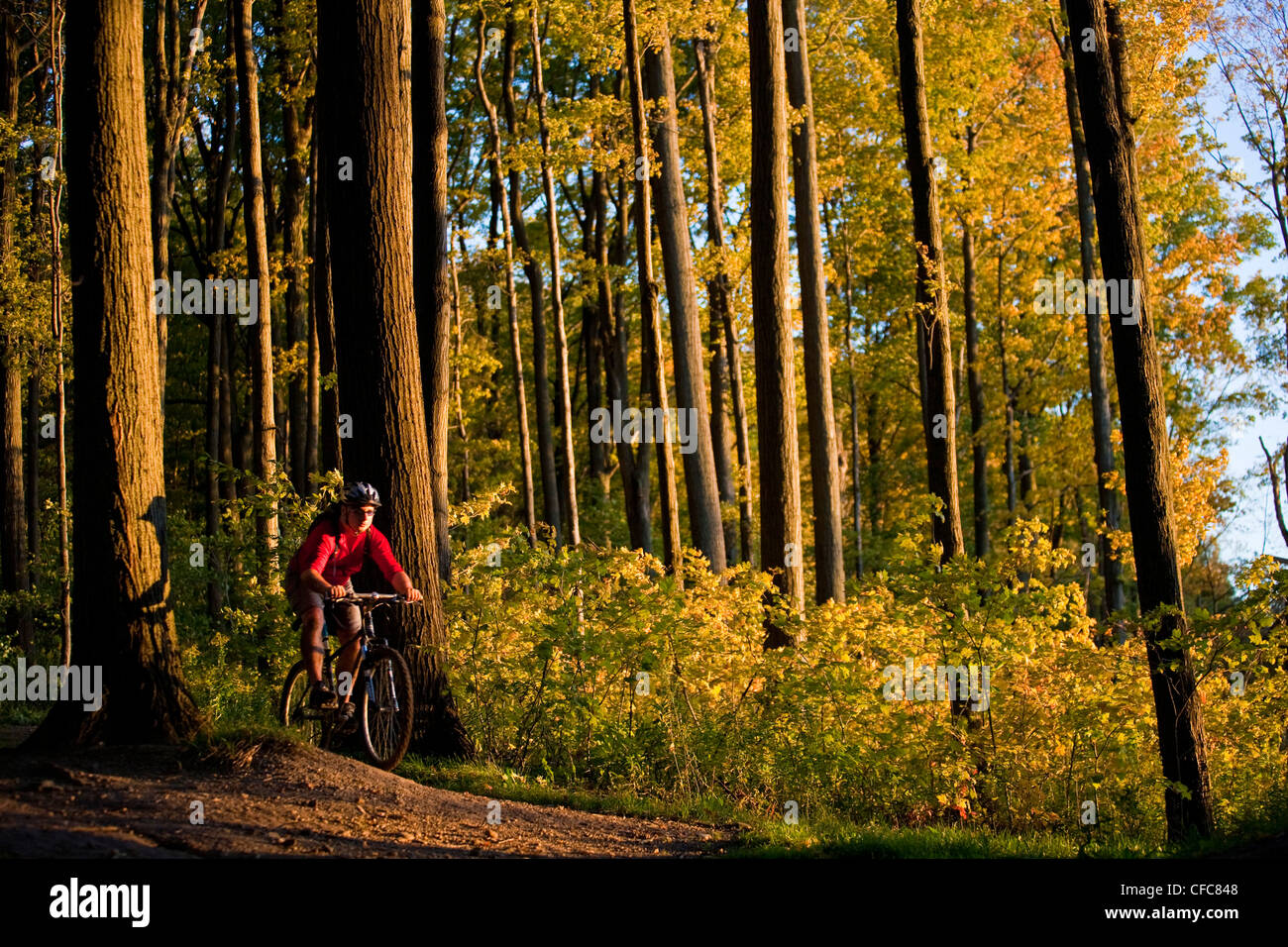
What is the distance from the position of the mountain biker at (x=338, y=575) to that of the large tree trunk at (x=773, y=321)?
621 cm

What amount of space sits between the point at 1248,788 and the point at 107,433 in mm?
9443

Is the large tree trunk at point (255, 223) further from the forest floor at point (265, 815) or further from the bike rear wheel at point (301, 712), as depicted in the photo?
the forest floor at point (265, 815)

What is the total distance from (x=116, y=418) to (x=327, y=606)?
2.11 meters

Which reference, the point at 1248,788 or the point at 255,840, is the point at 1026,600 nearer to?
the point at 1248,788

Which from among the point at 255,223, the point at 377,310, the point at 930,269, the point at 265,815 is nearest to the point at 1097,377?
the point at 930,269

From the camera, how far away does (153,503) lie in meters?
8.55

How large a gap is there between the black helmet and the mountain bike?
2.26ft

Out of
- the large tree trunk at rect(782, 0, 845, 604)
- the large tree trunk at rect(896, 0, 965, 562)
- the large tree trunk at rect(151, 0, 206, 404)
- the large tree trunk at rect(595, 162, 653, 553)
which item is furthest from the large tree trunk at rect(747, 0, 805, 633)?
the large tree trunk at rect(151, 0, 206, 404)

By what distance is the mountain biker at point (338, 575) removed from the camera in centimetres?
923

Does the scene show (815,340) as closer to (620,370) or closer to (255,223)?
(255,223)

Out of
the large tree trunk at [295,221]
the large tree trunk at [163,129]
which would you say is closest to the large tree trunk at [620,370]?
the large tree trunk at [295,221]
